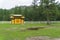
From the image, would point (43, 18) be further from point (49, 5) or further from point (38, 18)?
point (49, 5)

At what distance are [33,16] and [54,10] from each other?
50.9 ft

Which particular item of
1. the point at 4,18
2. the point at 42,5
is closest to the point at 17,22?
the point at 42,5

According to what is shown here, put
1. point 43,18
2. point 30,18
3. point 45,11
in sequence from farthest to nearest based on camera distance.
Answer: point 30,18 → point 43,18 → point 45,11

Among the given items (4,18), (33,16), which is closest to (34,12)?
(33,16)

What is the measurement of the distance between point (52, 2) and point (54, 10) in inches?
102

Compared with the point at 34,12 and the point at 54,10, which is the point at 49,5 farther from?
the point at 34,12

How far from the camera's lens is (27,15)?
68.8 m

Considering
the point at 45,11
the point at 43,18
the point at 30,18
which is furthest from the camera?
the point at 30,18

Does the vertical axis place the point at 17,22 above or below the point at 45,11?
below

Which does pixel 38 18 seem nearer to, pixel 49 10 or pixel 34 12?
pixel 34 12

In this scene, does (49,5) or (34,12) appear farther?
(34,12)

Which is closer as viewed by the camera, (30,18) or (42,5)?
(42,5)

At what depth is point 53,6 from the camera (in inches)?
2060

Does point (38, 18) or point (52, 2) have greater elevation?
point (52, 2)
